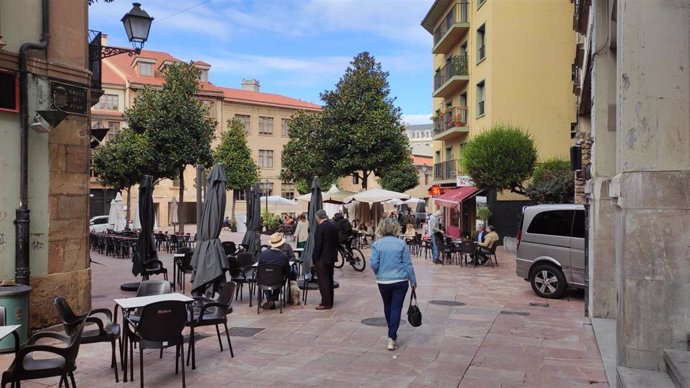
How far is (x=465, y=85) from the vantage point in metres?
30.7

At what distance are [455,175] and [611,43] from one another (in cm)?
2289

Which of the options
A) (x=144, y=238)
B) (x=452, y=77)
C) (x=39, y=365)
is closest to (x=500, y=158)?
(x=452, y=77)

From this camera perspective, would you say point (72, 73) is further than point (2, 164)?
Yes

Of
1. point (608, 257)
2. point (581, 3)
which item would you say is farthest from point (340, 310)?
point (581, 3)

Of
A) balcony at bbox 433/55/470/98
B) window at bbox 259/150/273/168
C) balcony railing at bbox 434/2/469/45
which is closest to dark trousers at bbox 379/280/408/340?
Answer: balcony at bbox 433/55/470/98

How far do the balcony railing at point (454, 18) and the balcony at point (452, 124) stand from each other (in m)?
4.68

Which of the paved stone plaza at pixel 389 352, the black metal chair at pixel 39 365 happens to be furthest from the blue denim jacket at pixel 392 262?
the black metal chair at pixel 39 365

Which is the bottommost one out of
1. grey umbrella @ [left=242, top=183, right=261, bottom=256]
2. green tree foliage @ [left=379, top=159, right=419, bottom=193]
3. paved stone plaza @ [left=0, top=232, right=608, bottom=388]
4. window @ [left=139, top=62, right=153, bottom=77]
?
paved stone plaza @ [left=0, top=232, right=608, bottom=388]

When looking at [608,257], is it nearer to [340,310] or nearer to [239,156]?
[340,310]

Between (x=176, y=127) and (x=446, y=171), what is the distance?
16.4 meters

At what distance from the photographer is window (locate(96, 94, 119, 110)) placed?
45688 mm

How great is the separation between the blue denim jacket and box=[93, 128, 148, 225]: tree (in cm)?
2122

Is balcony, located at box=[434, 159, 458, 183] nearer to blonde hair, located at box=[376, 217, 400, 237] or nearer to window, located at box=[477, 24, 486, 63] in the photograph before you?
window, located at box=[477, 24, 486, 63]

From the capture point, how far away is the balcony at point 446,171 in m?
31.7
